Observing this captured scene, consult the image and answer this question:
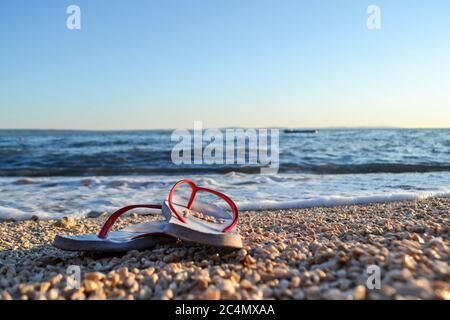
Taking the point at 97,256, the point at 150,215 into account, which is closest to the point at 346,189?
the point at 150,215

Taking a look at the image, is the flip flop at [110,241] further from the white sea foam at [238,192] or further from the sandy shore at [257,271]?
the white sea foam at [238,192]

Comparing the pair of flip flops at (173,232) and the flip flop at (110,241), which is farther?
the flip flop at (110,241)

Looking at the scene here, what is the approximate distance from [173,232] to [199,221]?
0.57 metres

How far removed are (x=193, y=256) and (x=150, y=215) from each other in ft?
11.2

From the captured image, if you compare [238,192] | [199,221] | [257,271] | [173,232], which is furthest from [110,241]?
[238,192]

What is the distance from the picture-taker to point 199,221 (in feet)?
8.89

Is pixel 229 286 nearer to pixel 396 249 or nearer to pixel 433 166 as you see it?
pixel 396 249

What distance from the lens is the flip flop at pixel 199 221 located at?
2.05 m

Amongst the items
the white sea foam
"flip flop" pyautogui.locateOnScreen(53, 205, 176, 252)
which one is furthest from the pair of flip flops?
the white sea foam

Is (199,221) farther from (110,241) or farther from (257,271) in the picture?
(257,271)

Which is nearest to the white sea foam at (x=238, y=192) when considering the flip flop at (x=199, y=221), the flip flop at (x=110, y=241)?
the flip flop at (x=199, y=221)

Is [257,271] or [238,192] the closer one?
[257,271]
